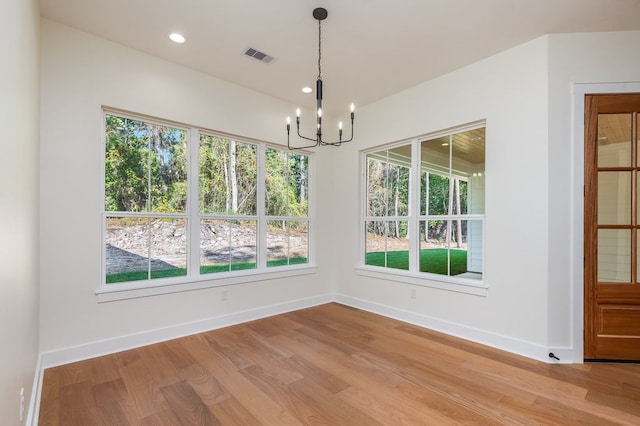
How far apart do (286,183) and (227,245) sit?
1.25 m

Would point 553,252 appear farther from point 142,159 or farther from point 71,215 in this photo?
point 71,215

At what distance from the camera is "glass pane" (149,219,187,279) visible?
3.41 meters

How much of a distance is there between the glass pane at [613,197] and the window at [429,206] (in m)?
0.99

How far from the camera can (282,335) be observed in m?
3.52

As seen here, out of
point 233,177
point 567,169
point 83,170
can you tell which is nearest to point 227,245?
point 233,177

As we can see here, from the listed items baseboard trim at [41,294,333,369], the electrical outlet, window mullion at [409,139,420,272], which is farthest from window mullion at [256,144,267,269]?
the electrical outlet

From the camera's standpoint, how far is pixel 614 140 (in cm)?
290

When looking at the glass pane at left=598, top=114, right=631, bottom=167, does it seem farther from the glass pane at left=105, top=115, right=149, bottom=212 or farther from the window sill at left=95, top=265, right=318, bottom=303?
the glass pane at left=105, top=115, right=149, bottom=212

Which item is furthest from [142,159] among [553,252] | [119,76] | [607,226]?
[607,226]

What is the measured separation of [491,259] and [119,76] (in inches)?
165

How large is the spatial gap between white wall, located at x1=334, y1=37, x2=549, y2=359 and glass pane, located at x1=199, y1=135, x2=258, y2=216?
2.22 metres

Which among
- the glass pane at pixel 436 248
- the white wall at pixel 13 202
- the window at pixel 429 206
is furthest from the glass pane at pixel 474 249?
the white wall at pixel 13 202

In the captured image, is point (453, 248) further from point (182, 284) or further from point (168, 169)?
point (168, 169)

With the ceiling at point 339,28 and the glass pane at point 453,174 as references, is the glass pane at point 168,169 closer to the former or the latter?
the ceiling at point 339,28
